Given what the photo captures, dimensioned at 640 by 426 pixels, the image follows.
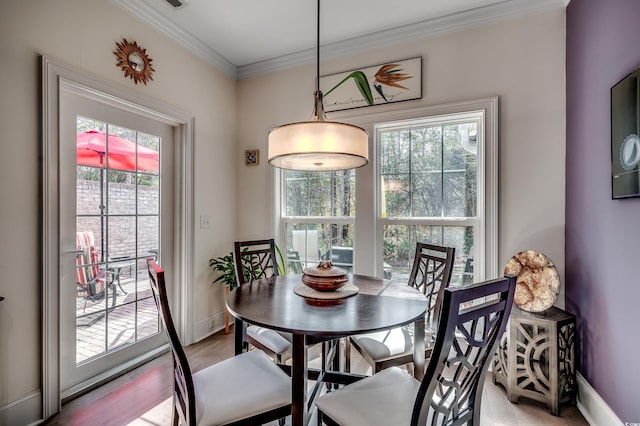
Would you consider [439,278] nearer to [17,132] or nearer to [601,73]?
[601,73]

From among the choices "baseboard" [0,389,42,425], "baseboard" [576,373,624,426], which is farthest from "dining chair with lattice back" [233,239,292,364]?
"baseboard" [576,373,624,426]

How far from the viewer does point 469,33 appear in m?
2.45

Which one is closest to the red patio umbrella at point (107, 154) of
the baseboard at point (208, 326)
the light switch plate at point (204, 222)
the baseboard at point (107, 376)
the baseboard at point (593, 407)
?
the light switch plate at point (204, 222)

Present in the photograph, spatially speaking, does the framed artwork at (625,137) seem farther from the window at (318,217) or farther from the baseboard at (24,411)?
the baseboard at (24,411)

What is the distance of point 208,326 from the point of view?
3064 millimetres

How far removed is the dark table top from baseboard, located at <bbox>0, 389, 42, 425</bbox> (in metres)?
1.31

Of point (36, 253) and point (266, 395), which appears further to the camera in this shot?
point (36, 253)

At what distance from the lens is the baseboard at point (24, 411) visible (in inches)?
64.6

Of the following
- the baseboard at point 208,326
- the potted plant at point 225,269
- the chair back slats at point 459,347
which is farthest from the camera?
the potted plant at point 225,269

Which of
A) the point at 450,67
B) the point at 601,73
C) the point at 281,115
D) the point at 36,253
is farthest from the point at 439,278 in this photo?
the point at 36,253

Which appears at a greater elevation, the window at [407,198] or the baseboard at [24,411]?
the window at [407,198]

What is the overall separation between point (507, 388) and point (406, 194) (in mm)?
1582

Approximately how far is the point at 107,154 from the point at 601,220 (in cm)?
324

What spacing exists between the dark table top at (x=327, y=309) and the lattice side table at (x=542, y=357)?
0.84m
